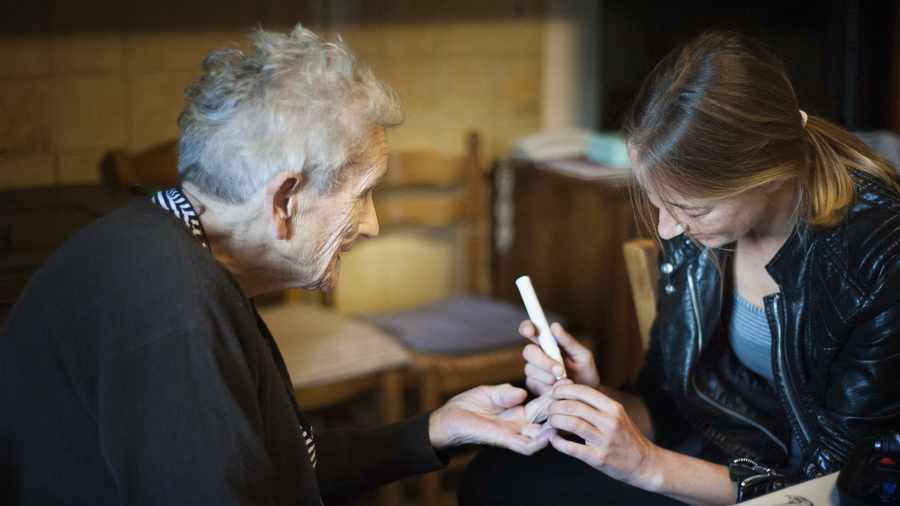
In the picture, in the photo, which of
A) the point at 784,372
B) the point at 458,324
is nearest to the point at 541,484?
the point at 784,372

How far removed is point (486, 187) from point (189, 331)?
196 cm

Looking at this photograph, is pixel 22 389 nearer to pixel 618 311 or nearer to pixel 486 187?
pixel 618 311

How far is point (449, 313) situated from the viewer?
225 cm

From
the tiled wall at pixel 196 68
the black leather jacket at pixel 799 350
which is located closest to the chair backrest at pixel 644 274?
the black leather jacket at pixel 799 350

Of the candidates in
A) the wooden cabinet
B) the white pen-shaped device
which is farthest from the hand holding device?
the wooden cabinet

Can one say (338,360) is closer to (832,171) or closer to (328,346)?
(328,346)

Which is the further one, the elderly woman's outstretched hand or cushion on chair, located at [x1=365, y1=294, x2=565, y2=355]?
cushion on chair, located at [x1=365, y1=294, x2=565, y2=355]

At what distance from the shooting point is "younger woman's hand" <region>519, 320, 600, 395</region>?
1.18 meters

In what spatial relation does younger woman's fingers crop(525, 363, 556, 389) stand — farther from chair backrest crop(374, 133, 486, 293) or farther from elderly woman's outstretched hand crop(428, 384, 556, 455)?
chair backrest crop(374, 133, 486, 293)

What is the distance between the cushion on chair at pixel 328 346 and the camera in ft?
5.97

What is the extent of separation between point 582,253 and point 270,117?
62.5 inches

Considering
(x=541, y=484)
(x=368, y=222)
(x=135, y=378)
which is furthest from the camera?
(x=541, y=484)

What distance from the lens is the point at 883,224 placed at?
1.07 m

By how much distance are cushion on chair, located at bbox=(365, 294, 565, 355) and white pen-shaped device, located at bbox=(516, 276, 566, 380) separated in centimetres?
83
